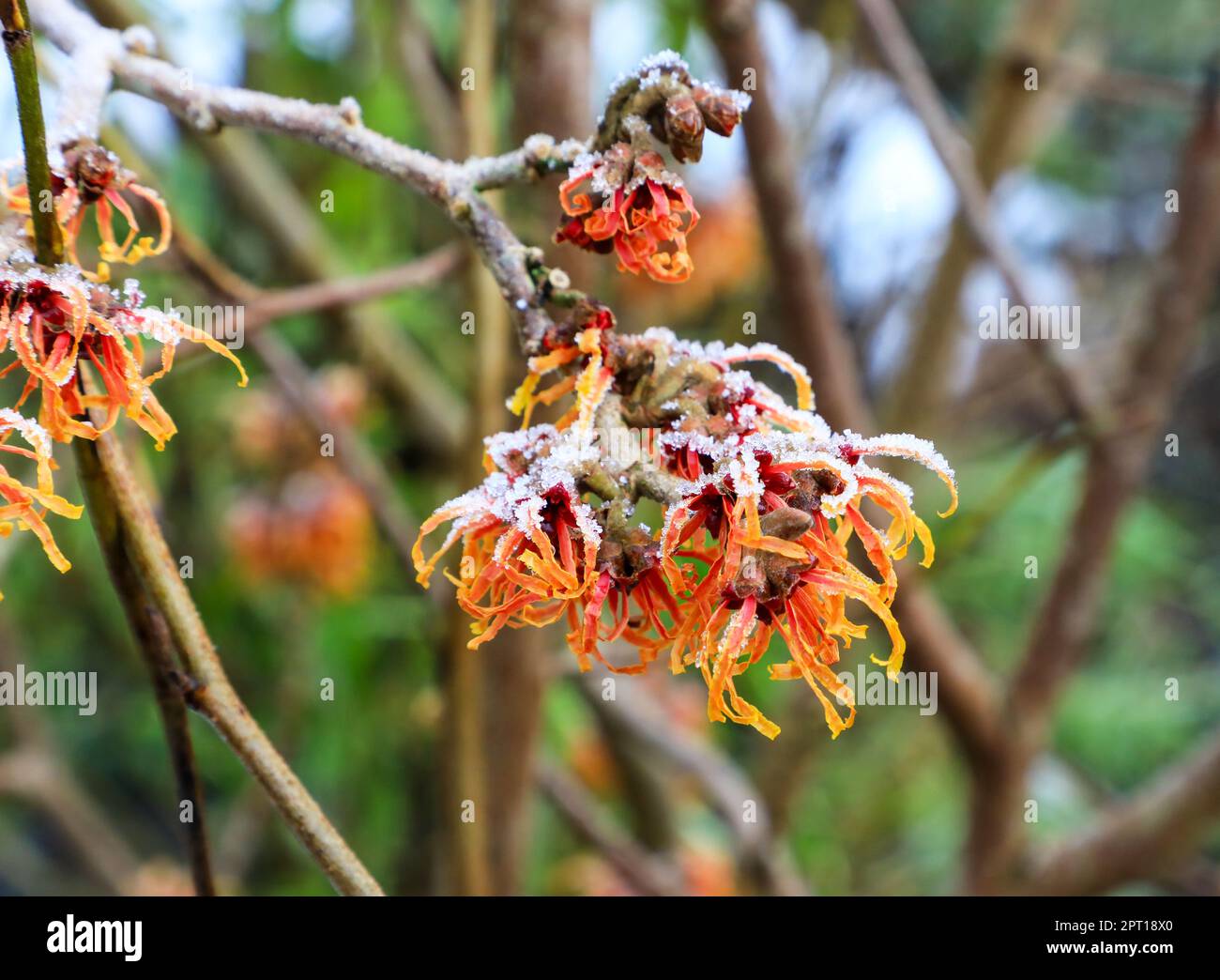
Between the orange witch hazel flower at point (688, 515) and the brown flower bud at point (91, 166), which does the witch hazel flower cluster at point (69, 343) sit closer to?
the brown flower bud at point (91, 166)

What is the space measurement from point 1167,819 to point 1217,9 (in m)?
2.57

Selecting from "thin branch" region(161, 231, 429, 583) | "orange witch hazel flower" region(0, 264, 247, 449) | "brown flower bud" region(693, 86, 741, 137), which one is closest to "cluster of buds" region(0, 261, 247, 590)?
"orange witch hazel flower" region(0, 264, 247, 449)

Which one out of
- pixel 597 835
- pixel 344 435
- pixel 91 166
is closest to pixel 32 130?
pixel 91 166

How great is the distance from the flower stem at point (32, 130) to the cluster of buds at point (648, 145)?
0.21 m

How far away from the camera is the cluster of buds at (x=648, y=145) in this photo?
470 mm

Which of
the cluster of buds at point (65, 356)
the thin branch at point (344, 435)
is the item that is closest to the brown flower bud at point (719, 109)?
the cluster of buds at point (65, 356)

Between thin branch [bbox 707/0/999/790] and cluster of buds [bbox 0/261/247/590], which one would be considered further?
thin branch [bbox 707/0/999/790]

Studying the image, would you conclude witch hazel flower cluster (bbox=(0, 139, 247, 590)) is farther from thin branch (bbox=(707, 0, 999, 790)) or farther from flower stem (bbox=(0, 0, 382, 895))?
thin branch (bbox=(707, 0, 999, 790))

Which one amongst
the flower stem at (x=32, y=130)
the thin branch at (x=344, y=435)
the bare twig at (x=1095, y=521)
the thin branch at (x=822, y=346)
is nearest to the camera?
the flower stem at (x=32, y=130)

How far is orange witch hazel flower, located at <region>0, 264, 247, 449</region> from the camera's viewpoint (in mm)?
462

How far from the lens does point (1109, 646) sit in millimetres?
3602

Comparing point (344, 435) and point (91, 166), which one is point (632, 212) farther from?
point (344, 435)

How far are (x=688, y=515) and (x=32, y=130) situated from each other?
0.30m
